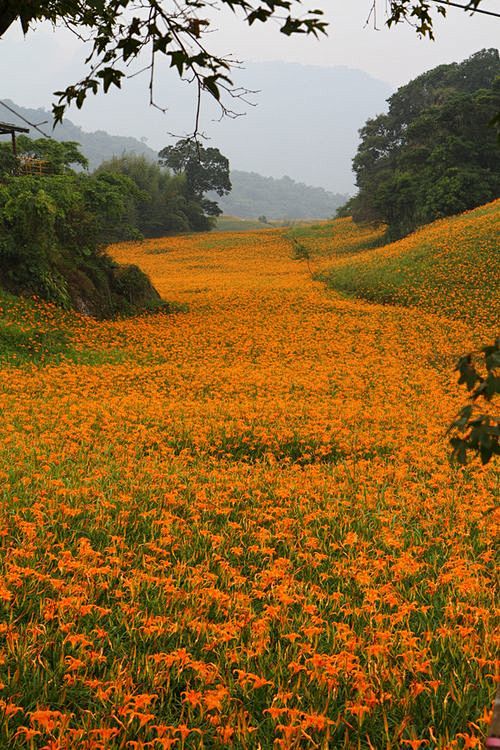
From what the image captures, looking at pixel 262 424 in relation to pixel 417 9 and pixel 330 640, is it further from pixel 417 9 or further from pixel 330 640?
pixel 417 9

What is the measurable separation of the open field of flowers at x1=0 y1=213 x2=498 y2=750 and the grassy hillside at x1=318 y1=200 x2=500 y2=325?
10.4 m

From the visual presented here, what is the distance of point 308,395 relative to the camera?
35.6ft

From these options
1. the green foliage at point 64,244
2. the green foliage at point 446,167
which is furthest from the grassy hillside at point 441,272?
the green foliage at point 64,244

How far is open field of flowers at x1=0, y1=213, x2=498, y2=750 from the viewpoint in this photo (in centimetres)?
278

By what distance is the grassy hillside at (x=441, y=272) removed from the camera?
806 inches

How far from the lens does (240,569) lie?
4.38 meters

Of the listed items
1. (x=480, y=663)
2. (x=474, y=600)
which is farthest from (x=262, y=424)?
(x=480, y=663)

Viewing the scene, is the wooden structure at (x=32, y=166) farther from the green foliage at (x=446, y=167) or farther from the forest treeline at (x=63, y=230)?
the green foliage at (x=446, y=167)

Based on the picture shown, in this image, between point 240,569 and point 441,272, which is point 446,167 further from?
point 240,569

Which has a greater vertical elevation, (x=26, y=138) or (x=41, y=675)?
(x=26, y=138)

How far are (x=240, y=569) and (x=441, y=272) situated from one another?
21.3 metres

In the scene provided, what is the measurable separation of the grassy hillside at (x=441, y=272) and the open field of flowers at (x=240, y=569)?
1043 centimetres

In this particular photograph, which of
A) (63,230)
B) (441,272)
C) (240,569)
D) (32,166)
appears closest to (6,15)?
(240,569)

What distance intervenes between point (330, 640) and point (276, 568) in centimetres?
92
